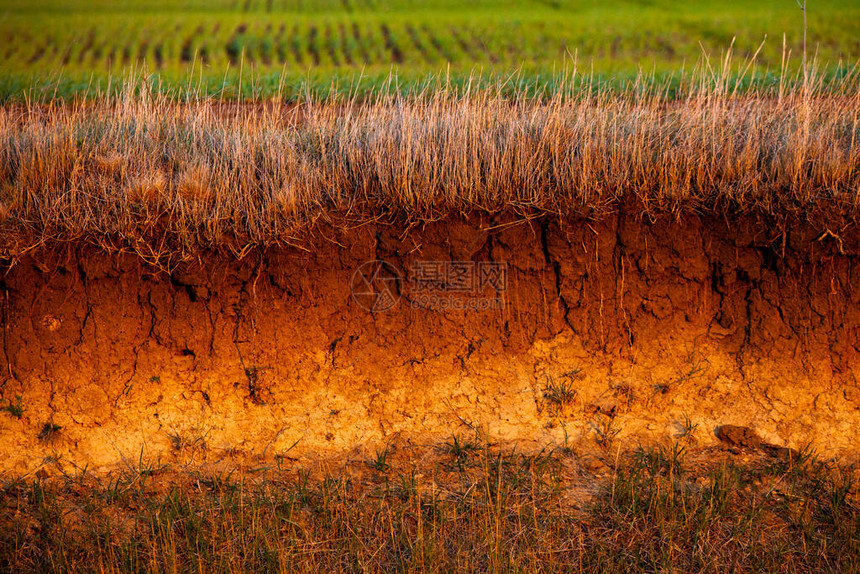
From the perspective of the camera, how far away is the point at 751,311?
16.9 ft

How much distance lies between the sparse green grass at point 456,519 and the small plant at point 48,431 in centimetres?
33

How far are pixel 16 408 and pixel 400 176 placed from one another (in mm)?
3198

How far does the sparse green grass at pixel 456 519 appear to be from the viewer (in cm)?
410

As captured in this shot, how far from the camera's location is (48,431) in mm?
4930

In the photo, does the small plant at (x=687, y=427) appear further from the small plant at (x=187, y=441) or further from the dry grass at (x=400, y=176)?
the small plant at (x=187, y=441)

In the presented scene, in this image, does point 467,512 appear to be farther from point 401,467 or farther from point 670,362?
point 670,362

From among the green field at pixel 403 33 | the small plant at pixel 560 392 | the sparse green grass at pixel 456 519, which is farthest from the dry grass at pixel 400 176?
the green field at pixel 403 33

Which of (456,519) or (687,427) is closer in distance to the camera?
(456,519)

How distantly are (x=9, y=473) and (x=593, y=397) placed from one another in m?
4.13

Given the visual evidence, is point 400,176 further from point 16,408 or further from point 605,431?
point 16,408

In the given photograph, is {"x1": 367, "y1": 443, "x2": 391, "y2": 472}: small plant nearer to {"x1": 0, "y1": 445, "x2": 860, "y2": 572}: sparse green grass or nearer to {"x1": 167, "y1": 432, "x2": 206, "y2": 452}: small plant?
{"x1": 0, "y1": 445, "x2": 860, "y2": 572}: sparse green grass

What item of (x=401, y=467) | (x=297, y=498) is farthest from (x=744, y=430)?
(x=297, y=498)

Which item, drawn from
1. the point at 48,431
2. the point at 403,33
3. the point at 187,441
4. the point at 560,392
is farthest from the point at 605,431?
the point at 403,33

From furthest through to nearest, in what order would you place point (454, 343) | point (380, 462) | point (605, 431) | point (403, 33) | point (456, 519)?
point (403, 33)
point (454, 343)
point (605, 431)
point (380, 462)
point (456, 519)
